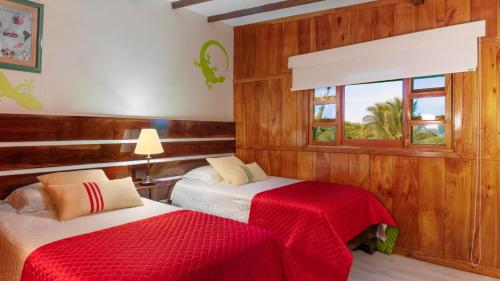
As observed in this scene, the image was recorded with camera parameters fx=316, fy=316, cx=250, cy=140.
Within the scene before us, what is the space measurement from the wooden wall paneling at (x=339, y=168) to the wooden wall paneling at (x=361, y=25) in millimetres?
1271

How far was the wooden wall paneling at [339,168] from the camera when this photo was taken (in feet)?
11.6

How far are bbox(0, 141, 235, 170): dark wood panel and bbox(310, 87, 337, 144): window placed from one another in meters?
1.63

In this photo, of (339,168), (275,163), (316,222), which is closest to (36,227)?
(316,222)

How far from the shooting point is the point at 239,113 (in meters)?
4.45

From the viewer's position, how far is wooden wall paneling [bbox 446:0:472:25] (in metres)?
2.83

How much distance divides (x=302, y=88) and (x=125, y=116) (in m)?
2.02

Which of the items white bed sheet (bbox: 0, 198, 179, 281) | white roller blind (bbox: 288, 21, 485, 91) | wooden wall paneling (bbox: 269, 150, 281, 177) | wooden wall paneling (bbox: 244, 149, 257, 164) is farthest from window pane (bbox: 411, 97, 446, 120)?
white bed sheet (bbox: 0, 198, 179, 281)

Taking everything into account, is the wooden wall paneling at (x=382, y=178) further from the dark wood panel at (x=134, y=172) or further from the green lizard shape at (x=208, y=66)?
the green lizard shape at (x=208, y=66)

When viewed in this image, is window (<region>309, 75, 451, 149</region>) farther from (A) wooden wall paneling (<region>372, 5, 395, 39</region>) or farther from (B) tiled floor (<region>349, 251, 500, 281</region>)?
(B) tiled floor (<region>349, 251, 500, 281</region>)

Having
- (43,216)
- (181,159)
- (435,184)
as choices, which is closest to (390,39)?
(435,184)

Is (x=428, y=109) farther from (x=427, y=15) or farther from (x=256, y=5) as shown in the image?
(x=256, y=5)

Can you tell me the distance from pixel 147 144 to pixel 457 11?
123 inches

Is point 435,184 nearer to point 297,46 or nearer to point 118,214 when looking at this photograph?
point 297,46

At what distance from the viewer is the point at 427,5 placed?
9.95ft
